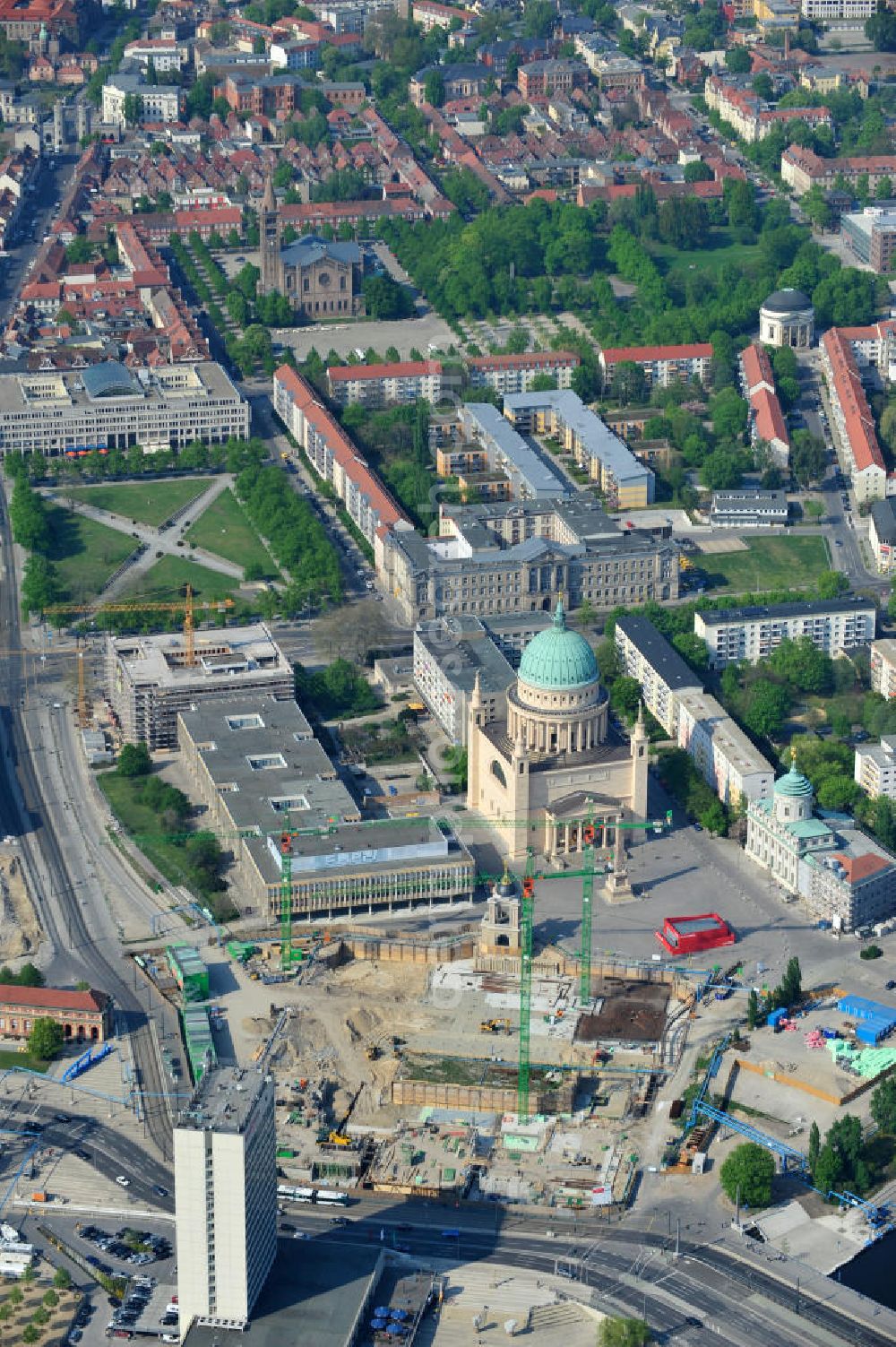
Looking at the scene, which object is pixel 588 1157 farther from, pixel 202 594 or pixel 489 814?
pixel 202 594

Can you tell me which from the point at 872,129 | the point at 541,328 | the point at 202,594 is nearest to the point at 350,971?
the point at 202,594

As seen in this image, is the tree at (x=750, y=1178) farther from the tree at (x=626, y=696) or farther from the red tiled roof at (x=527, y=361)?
the red tiled roof at (x=527, y=361)

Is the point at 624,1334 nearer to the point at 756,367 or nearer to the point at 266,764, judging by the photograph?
the point at 266,764

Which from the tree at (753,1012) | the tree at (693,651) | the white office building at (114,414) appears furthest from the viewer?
the white office building at (114,414)

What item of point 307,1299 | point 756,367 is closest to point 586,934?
point 307,1299

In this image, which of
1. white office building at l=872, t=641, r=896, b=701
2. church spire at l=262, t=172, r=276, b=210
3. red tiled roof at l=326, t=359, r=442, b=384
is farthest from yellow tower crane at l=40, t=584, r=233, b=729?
church spire at l=262, t=172, r=276, b=210

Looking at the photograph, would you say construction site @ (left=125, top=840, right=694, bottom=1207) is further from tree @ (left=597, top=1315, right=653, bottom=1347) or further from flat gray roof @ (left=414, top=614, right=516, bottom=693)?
flat gray roof @ (left=414, top=614, right=516, bottom=693)

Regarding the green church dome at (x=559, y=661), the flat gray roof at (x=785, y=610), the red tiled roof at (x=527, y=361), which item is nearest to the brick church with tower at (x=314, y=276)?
the red tiled roof at (x=527, y=361)
